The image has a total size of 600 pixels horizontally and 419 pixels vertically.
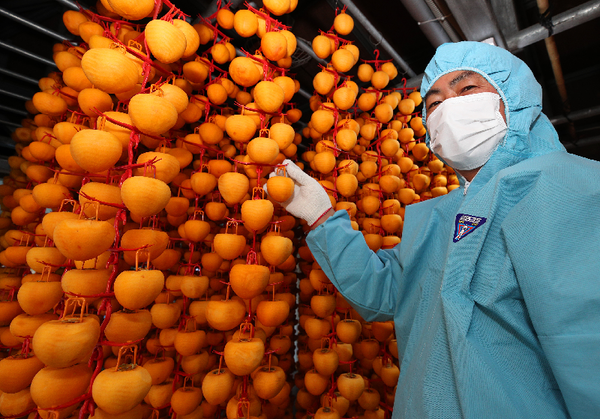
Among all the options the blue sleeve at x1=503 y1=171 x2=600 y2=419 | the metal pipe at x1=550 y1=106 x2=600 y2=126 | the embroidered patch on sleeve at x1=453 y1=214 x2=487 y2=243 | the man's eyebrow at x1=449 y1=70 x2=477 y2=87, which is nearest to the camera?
the blue sleeve at x1=503 y1=171 x2=600 y2=419

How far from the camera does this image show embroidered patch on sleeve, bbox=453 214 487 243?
2.96 feet

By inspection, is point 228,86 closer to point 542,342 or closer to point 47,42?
point 542,342

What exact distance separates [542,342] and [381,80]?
1911 mm

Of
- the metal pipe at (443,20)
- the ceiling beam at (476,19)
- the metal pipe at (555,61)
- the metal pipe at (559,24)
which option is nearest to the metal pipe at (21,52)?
the metal pipe at (443,20)

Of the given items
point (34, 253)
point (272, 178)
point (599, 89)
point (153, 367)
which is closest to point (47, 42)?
point (34, 253)

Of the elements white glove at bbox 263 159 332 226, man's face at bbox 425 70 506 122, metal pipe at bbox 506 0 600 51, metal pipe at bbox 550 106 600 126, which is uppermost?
metal pipe at bbox 550 106 600 126

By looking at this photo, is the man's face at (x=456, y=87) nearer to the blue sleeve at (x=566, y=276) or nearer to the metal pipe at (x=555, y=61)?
the blue sleeve at (x=566, y=276)

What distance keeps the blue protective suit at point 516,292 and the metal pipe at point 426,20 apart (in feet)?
2.52

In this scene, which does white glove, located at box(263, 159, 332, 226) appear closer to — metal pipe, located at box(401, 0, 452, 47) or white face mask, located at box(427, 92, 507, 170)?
white face mask, located at box(427, 92, 507, 170)

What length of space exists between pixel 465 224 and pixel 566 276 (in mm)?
295

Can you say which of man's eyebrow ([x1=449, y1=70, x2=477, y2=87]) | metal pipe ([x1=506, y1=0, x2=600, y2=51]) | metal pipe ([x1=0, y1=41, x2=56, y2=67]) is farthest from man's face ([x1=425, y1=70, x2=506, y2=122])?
metal pipe ([x1=0, y1=41, x2=56, y2=67])

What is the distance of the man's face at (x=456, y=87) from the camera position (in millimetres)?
1233

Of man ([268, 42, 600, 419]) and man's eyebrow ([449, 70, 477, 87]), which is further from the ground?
man's eyebrow ([449, 70, 477, 87])

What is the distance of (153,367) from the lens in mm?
1410
